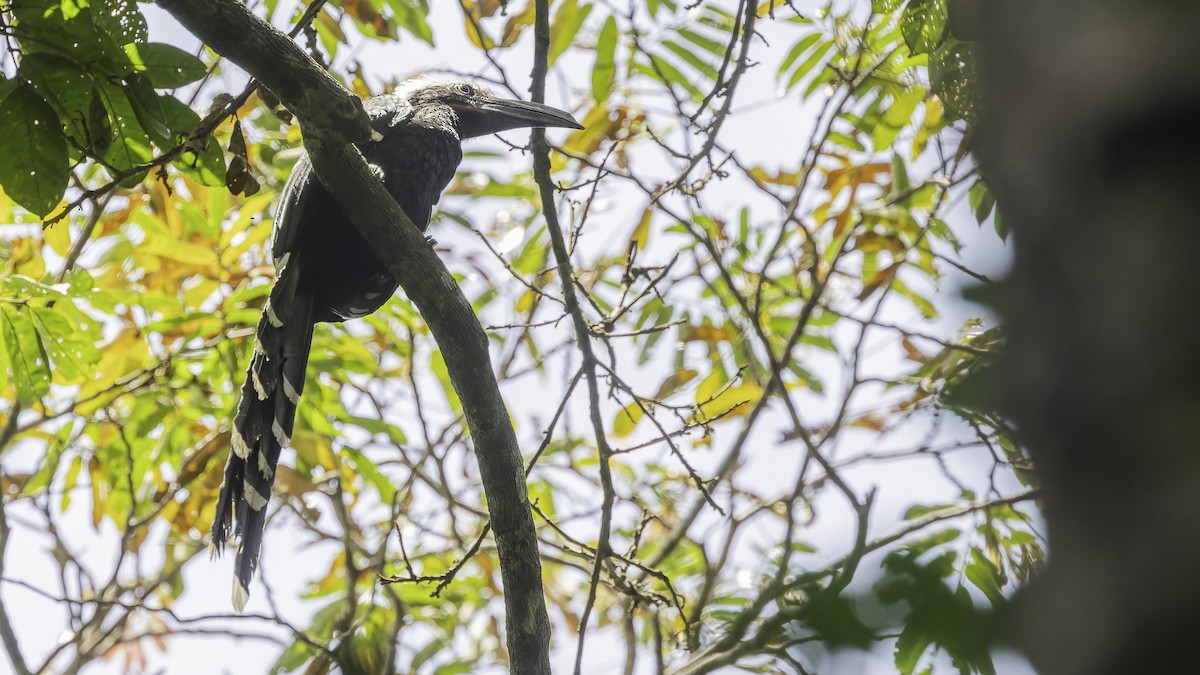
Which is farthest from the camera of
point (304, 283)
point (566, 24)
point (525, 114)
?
point (525, 114)

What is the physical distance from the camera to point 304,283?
288 cm

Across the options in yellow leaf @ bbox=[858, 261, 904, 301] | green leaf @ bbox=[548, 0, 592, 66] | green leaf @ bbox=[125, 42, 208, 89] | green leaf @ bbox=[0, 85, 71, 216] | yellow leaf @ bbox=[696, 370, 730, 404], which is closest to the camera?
green leaf @ bbox=[0, 85, 71, 216]

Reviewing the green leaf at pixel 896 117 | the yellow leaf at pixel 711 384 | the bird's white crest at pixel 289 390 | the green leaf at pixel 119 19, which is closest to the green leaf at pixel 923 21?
the green leaf at pixel 896 117

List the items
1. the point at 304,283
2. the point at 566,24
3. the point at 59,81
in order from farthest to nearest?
the point at 566,24 < the point at 304,283 < the point at 59,81

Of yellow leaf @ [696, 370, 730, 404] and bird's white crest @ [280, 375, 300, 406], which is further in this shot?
yellow leaf @ [696, 370, 730, 404]

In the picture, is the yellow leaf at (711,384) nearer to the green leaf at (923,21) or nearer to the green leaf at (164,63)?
the green leaf at (923,21)

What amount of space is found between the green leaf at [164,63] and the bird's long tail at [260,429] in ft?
2.56

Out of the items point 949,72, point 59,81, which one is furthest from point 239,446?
point 949,72

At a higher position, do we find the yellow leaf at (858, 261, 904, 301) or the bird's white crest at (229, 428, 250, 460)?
the yellow leaf at (858, 261, 904, 301)

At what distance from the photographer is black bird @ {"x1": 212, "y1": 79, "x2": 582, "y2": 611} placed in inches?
107

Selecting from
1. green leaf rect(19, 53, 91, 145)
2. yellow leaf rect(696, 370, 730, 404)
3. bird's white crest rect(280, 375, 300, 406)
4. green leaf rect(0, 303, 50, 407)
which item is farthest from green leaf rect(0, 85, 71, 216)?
yellow leaf rect(696, 370, 730, 404)

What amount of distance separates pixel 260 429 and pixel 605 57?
163 cm

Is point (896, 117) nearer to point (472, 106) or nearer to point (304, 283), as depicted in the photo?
point (472, 106)

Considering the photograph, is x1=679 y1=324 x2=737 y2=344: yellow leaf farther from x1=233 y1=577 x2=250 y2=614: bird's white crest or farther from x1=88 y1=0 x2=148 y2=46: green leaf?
x1=88 y1=0 x2=148 y2=46: green leaf
